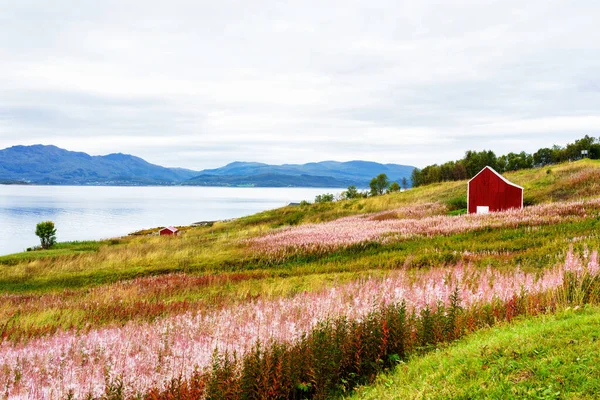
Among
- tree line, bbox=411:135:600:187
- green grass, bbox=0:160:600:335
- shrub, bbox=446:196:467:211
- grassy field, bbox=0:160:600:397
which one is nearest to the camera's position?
grassy field, bbox=0:160:600:397

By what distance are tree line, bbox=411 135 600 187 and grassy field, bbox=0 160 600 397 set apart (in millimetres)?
105354

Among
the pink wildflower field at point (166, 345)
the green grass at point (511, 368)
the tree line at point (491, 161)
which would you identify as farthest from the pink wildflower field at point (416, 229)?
the tree line at point (491, 161)

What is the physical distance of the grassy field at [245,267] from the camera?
11.4 meters

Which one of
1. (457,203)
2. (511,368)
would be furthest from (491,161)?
(511,368)

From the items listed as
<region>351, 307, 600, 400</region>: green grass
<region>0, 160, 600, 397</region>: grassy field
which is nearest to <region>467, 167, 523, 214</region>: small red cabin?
<region>0, 160, 600, 397</region>: grassy field

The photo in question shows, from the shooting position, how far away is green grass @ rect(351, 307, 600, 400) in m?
4.45

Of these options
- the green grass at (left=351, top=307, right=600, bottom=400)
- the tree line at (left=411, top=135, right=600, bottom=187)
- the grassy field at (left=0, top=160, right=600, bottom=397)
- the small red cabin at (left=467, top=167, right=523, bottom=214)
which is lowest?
the grassy field at (left=0, top=160, right=600, bottom=397)

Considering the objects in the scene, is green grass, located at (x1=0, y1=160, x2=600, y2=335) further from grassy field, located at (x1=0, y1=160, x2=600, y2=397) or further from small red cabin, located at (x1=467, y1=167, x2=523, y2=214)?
small red cabin, located at (x1=467, y1=167, x2=523, y2=214)

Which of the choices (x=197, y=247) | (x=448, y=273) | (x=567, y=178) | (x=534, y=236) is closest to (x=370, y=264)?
(x=448, y=273)

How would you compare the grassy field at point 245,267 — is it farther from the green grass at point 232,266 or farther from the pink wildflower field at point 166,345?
the pink wildflower field at point 166,345

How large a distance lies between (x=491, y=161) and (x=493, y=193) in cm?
11645

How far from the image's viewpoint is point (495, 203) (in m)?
33.7

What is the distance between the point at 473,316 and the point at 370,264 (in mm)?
9939

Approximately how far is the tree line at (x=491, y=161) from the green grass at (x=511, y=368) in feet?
434
